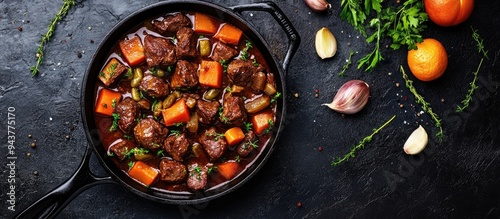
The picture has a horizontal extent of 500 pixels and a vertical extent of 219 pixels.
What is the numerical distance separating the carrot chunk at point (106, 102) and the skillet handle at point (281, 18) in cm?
103

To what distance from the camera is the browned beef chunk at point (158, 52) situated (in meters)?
4.11

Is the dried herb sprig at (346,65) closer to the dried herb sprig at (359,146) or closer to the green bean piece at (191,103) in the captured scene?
the dried herb sprig at (359,146)

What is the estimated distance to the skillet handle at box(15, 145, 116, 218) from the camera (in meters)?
3.97

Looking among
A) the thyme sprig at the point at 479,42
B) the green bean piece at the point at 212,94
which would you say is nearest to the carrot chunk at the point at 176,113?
the green bean piece at the point at 212,94

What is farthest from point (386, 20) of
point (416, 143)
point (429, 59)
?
point (416, 143)

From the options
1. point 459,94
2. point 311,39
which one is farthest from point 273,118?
point 459,94

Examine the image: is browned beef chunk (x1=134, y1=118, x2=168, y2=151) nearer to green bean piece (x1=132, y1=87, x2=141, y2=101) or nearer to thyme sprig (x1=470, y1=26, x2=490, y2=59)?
green bean piece (x1=132, y1=87, x2=141, y2=101)

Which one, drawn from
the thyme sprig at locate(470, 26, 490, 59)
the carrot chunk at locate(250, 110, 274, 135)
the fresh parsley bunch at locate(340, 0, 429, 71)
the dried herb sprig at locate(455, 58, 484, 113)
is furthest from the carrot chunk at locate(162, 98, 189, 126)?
the thyme sprig at locate(470, 26, 490, 59)

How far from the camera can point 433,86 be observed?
4.63 meters

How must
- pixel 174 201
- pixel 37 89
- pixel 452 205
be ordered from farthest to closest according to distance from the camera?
pixel 452 205, pixel 37 89, pixel 174 201

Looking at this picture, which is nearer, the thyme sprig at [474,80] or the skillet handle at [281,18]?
the skillet handle at [281,18]

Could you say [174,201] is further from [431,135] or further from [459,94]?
[459,94]

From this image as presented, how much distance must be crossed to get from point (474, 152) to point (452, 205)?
45cm

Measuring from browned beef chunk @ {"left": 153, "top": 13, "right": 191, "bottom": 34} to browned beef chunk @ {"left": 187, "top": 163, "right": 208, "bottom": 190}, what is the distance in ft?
3.25
